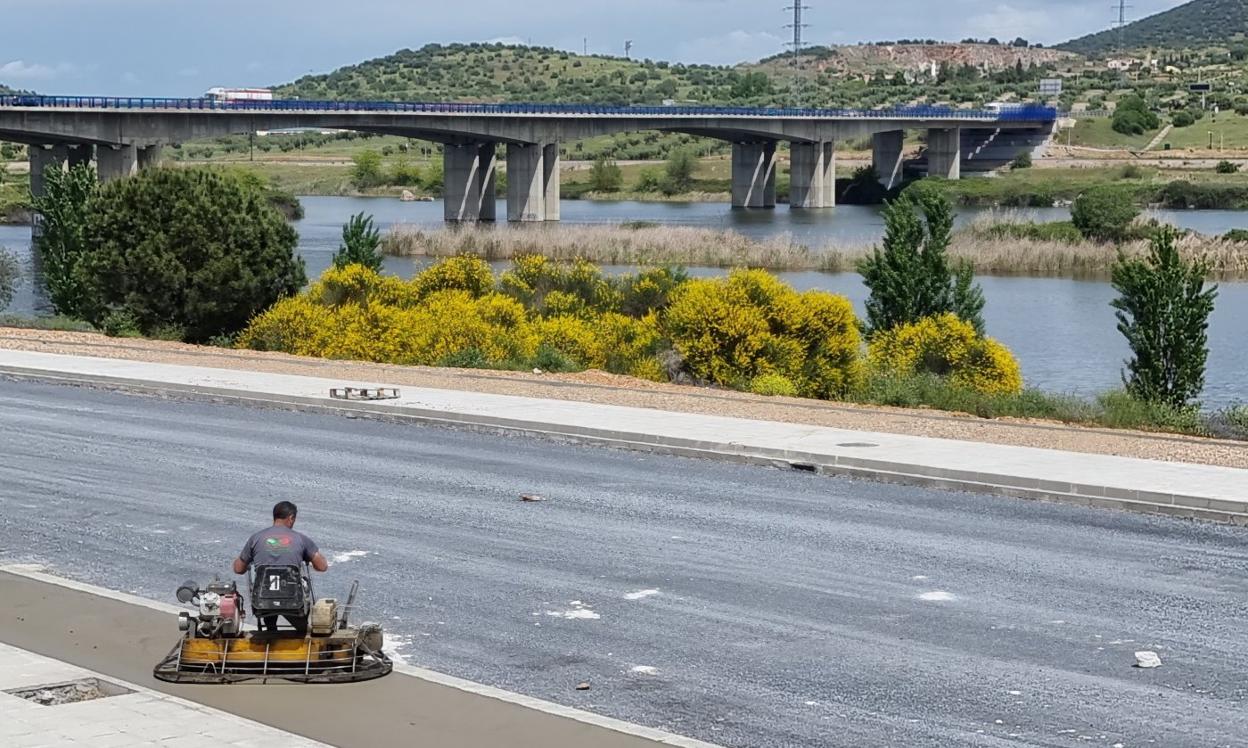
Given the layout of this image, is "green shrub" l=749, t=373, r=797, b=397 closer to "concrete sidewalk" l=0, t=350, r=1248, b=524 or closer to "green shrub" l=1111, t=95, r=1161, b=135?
"concrete sidewalk" l=0, t=350, r=1248, b=524

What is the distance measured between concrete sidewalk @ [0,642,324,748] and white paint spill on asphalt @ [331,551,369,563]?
13.9 ft

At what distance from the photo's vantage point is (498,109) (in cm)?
11675

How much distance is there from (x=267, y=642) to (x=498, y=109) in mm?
106860

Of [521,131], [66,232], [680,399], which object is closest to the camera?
[680,399]

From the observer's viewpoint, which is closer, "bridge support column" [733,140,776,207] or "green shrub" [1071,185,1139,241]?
"green shrub" [1071,185,1139,241]

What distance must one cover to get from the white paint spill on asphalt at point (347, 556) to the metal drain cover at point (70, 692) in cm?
437

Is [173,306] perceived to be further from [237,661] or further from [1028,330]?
[237,661]

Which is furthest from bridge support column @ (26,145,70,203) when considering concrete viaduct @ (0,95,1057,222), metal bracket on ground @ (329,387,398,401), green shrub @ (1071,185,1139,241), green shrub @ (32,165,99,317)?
metal bracket on ground @ (329,387,398,401)

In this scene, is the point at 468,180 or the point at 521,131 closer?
the point at 521,131

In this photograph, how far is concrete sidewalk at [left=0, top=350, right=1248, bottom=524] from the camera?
1872 cm

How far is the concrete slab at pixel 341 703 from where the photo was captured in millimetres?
10531

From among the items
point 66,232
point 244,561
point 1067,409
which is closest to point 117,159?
point 66,232

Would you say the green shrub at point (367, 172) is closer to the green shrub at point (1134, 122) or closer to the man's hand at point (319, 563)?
the green shrub at point (1134, 122)

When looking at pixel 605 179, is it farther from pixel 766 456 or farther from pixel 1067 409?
pixel 766 456
